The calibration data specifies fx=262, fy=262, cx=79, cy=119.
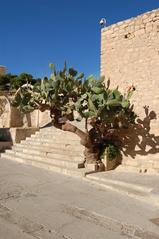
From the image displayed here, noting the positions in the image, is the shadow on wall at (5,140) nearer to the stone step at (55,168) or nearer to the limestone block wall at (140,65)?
the stone step at (55,168)

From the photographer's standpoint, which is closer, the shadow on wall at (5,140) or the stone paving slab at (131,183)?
the stone paving slab at (131,183)

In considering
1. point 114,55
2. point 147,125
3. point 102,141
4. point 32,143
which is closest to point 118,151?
point 102,141

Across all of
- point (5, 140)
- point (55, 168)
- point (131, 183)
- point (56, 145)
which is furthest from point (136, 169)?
point (5, 140)

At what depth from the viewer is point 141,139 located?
7188mm

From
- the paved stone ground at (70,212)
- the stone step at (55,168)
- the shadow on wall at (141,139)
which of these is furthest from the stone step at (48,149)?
the paved stone ground at (70,212)

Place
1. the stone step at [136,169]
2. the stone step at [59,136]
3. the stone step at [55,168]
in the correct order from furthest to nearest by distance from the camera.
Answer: the stone step at [59,136] < the stone step at [136,169] < the stone step at [55,168]

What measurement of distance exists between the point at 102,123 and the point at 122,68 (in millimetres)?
1851

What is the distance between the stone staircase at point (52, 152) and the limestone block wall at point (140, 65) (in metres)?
1.55

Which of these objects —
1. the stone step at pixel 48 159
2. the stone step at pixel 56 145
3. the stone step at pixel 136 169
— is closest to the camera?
the stone step at pixel 136 169

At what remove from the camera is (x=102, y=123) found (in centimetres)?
709

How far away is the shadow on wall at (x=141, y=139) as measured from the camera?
22.9 feet

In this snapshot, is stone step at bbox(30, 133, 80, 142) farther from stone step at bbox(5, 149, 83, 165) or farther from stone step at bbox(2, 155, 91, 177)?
stone step at bbox(2, 155, 91, 177)

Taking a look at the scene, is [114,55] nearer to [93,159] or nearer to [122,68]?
[122,68]

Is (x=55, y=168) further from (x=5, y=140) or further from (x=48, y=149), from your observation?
(x=5, y=140)
